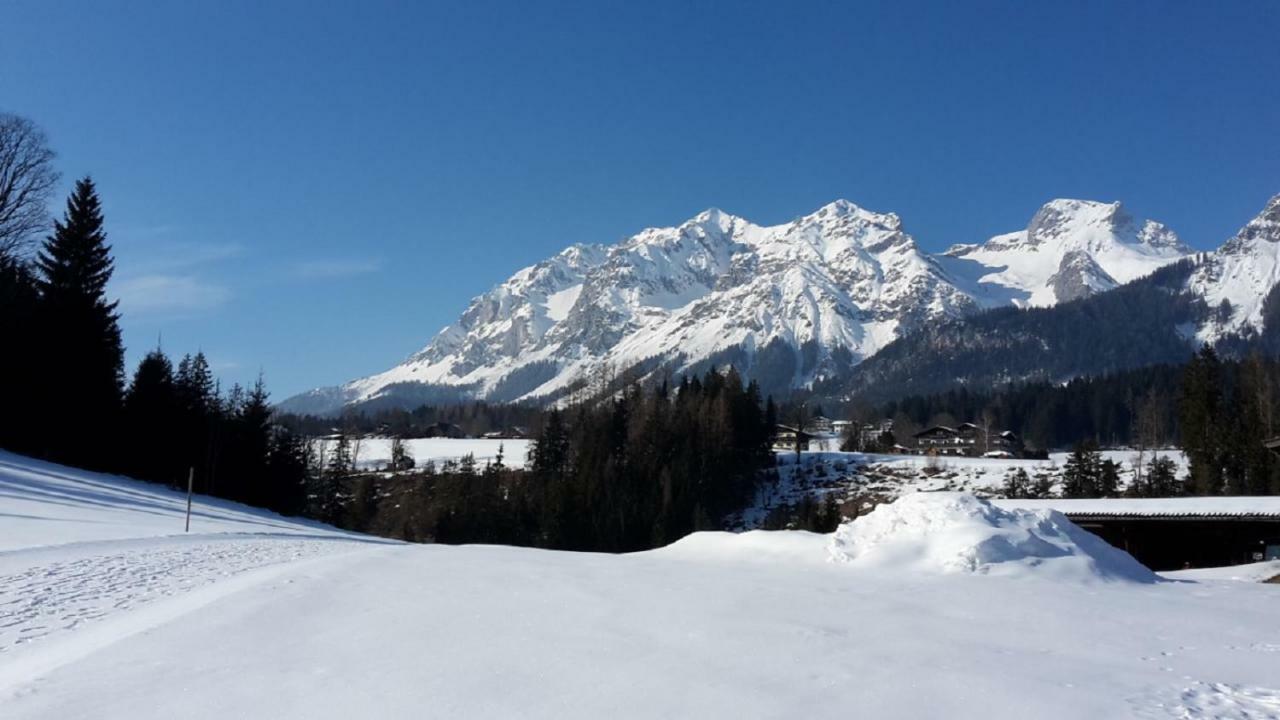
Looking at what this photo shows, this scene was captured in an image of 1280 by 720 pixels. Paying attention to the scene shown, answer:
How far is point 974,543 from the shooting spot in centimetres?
1427

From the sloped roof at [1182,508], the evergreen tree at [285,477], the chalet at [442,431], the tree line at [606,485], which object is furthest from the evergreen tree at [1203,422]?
the chalet at [442,431]

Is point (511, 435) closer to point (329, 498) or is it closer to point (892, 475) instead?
point (329, 498)

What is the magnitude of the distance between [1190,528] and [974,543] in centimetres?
2481

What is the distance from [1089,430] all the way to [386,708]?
473 ft

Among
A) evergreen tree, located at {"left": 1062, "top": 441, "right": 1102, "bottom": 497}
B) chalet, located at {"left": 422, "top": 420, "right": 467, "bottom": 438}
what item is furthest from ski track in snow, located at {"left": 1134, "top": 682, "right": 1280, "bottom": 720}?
chalet, located at {"left": 422, "top": 420, "right": 467, "bottom": 438}

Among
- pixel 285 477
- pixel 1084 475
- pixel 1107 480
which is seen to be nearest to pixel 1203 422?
pixel 1107 480

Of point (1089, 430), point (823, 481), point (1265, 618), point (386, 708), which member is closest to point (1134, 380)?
point (1089, 430)

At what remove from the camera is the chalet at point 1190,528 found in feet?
103

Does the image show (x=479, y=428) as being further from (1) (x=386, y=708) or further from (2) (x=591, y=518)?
(1) (x=386, y=708)

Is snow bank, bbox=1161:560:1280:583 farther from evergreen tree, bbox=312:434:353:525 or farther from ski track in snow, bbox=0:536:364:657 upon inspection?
evergreen tree, bbox=312:434:353:525

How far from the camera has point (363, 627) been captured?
9570 millimetres

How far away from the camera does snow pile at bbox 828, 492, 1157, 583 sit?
13930 mm

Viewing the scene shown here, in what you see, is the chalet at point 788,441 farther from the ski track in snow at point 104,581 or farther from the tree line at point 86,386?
the ski track in snow at point 104,581

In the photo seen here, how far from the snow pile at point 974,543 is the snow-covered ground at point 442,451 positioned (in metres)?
92.2
